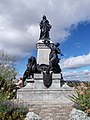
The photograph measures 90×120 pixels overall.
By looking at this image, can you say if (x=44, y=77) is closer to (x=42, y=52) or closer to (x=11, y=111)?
(x=42, y=52)

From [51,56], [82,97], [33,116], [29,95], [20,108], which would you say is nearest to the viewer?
[33,116]

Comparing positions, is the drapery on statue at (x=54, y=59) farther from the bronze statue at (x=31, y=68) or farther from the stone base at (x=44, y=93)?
the bronze statue at (x=31, y=68)

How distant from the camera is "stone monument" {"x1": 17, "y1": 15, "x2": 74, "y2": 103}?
15422 millimetres

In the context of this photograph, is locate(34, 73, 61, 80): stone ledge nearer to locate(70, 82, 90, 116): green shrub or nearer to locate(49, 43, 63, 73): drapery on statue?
locate(49, 43, 63, 73): drapery on statue

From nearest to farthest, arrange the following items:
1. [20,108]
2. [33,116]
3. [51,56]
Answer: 1. [33,116]
2. [20,108]
3. [51,56]

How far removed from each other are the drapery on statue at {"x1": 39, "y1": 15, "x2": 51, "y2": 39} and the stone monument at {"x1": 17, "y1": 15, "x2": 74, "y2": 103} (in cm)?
→ 66

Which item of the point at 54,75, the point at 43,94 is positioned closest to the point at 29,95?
the point at 43,94

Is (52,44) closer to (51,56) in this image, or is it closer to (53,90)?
(51,56)

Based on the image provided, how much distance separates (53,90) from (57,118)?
6.06 meters

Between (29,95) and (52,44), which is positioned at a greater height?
(52,44)

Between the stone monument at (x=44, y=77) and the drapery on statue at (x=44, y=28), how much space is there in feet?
2.16

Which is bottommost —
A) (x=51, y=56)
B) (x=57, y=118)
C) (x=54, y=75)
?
(x=57, y=118)

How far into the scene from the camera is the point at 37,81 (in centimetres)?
1598

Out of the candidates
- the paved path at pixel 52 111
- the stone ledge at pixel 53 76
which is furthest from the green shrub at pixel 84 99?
the stone ledge at pixel 53 76
